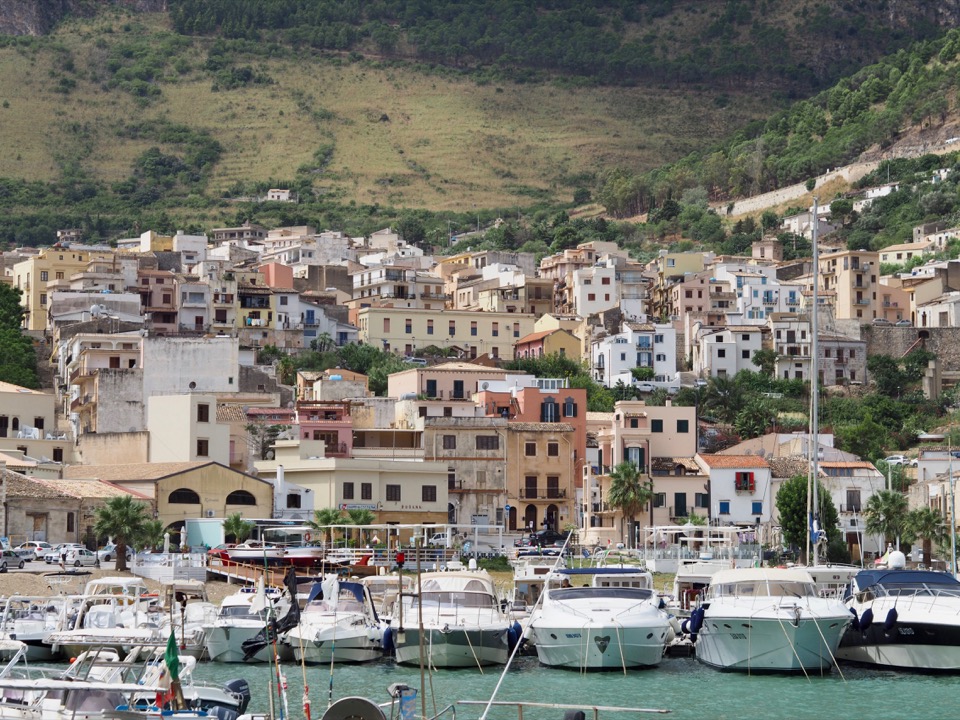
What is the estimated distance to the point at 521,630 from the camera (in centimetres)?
5003

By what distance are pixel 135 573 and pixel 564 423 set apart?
3294cm

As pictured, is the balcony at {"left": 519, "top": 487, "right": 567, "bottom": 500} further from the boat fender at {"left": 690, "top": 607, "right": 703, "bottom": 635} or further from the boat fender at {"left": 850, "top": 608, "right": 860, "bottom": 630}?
the boat fender at {"left": 850, "top": 608, "right": 860, "bottom": 630}

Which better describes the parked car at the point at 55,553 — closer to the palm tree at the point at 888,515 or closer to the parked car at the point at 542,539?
the parked car at the point at 542,539

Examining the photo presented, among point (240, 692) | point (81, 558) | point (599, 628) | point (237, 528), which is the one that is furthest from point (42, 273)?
point (240, 692)

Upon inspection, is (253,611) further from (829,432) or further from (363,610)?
(829,432)

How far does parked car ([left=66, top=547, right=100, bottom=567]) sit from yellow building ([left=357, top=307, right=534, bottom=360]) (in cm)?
5975

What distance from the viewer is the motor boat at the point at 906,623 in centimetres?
4769

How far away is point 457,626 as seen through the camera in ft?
161

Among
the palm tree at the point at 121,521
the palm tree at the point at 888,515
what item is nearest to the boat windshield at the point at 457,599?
the palm tree at the point at 121,521

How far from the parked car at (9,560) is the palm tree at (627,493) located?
29.0 metres

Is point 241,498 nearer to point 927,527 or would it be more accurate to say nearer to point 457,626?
point 927,527

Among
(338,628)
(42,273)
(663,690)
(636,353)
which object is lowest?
(663,690)

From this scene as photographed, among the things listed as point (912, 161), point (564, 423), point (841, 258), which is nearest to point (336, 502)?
point (564, 423)

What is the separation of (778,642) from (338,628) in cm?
1142
